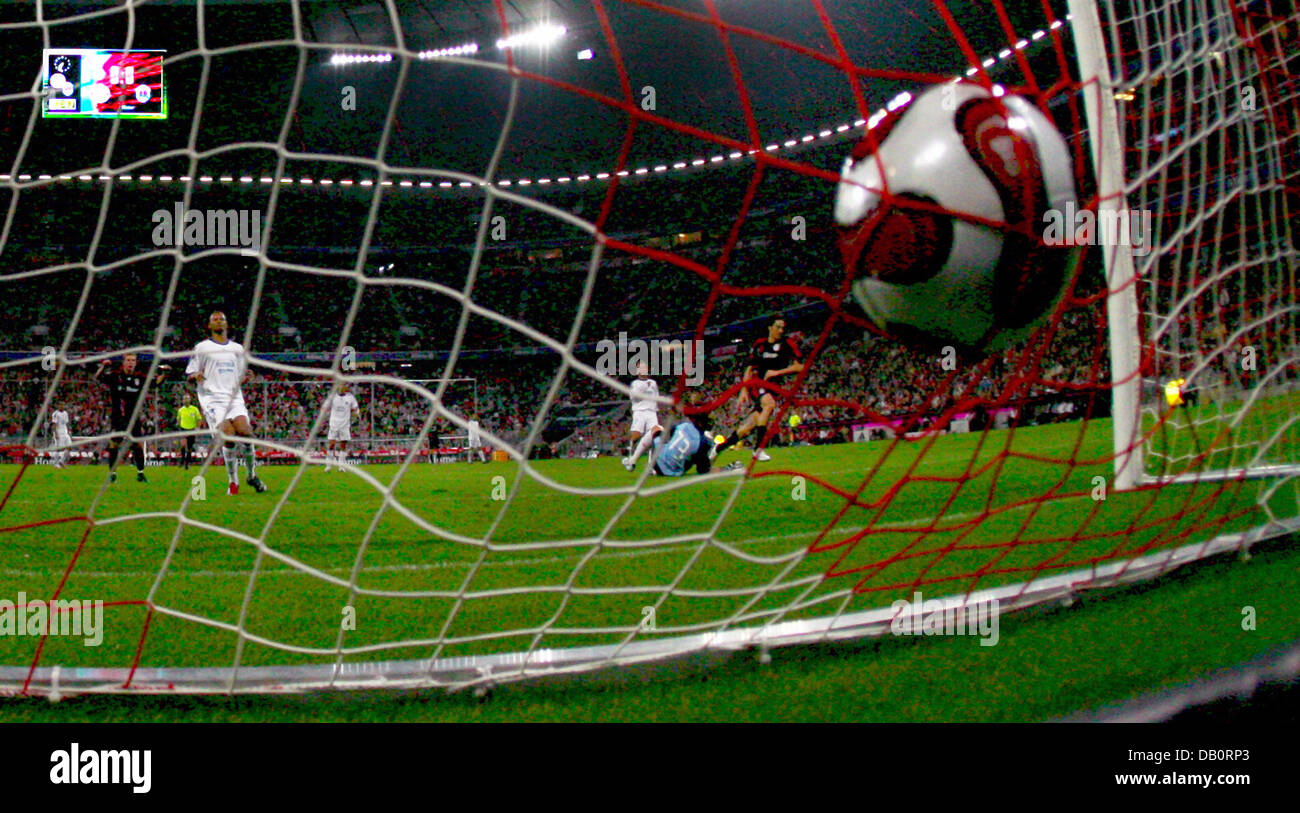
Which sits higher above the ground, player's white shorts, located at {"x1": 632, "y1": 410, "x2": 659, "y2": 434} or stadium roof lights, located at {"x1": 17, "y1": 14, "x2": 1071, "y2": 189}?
stadium roof lights, located at {"x1": 17, "y1": 14, "x2": 1071, "y2": 189}

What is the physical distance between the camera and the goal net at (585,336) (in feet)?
6.08

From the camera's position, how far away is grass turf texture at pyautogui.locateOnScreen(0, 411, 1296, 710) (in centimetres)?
205

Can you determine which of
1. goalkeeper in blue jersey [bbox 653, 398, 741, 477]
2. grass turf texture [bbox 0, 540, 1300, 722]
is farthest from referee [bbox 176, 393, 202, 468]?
grass turf texture [bbox 0, 540, 1300, 722]

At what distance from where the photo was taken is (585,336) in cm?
2500

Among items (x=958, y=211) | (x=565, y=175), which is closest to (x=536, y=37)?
(x=565, y=175)

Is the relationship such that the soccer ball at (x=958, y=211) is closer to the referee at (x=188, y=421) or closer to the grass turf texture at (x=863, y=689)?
the grass turf texture at (x=863, y=689)

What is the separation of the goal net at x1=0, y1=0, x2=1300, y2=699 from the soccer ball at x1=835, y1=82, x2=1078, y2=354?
10 cm

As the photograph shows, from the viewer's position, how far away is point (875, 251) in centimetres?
Result: 189

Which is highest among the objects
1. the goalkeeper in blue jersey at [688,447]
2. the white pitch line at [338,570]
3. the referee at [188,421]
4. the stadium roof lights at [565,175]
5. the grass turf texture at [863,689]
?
the stadium roof lights at [565,175]

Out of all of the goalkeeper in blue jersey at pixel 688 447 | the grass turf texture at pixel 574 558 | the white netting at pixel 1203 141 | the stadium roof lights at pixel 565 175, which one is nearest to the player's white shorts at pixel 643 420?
the goalkeeper in blue jersey at pixel 688 447

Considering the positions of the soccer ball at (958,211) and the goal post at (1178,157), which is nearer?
the soccer ball at (958,211)

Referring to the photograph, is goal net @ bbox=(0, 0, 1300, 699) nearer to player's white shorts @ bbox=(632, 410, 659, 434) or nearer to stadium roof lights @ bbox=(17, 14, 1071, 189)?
stadium roof lights @ bbox=(17, 14, 1071, 189)

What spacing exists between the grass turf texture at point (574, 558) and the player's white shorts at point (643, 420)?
355 centimetres
